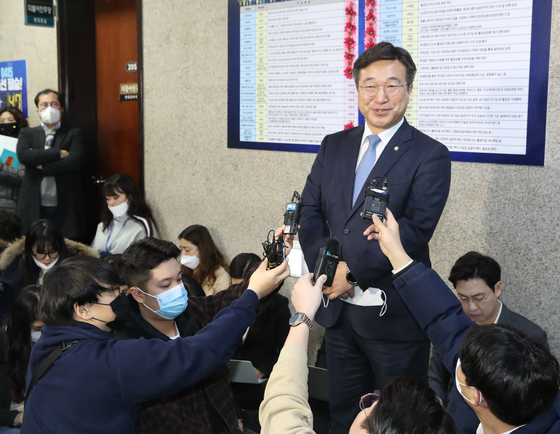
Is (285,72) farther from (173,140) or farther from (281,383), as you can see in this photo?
(281,383)

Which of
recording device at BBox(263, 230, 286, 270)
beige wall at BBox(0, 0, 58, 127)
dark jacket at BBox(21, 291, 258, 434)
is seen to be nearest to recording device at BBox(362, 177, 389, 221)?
recording device at BBox(263, 230, 286, 270)

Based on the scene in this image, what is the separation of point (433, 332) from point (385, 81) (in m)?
0.94

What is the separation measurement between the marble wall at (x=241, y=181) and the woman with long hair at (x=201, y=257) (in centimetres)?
21

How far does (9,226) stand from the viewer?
379cm

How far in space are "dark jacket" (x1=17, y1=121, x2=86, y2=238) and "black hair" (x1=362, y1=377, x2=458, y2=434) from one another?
4015 millimetres

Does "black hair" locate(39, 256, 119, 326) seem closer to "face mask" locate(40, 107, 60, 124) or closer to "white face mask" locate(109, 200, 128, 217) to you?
"white face mask" locate(109, 200, 128, 217)

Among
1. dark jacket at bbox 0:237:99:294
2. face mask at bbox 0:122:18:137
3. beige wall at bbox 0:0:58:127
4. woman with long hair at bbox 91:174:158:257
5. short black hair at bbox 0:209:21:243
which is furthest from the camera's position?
beige wall at bbox 0:0:58:127

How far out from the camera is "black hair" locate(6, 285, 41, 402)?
2781 millimetres

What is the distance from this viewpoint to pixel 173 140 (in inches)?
172

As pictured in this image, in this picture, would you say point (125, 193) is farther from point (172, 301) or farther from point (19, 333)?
point (172, 301)

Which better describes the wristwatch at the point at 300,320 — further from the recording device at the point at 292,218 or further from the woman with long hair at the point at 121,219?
the woman with long hair at the point at 121,219

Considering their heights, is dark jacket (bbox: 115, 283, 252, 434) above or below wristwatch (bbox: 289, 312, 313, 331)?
below

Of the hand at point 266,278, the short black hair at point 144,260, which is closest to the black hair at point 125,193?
the short black hair at point 144,260

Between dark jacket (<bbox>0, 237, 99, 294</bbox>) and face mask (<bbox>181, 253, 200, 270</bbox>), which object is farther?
face mask (<bbox>181, 253, 200, 270</bbox>)
